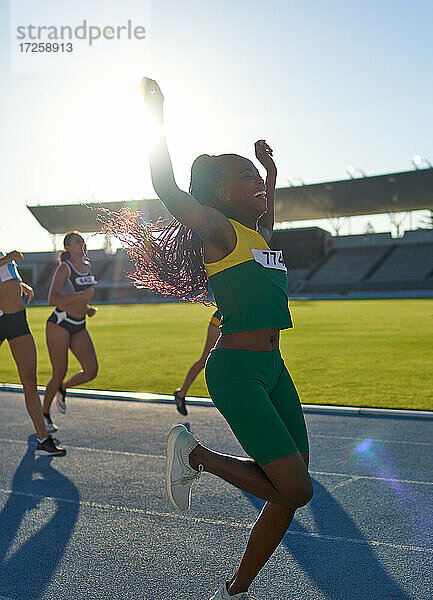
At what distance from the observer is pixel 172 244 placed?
10.3 ft

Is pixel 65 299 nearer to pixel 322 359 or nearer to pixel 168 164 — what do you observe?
pixel 168 164

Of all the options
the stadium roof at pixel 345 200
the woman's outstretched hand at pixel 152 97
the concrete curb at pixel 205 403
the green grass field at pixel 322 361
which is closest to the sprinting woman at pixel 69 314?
the concrete curb at pixel 205 403

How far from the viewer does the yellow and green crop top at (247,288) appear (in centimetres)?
261

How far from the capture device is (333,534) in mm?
3537

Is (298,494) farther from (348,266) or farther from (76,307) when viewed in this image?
(348,266)

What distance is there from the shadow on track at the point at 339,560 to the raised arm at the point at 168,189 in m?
1.73

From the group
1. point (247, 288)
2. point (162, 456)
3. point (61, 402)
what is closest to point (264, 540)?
point (247, 288)

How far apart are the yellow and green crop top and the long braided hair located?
0.97ft

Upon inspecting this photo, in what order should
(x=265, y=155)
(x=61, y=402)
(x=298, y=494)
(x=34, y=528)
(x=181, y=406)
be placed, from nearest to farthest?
(x=298, y=494) → (x=265, y=155) → (x=34, y=528) → (x=181, y=406) → (x=61, y=402)

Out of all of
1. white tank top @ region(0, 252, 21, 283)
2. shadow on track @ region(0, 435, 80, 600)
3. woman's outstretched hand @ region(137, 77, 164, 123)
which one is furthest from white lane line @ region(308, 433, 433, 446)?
woman's outstretched hand @ region(137, 77, 164, 123)

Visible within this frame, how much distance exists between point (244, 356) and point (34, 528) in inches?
78.2

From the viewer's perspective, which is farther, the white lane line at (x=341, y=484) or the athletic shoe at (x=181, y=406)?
the athletic shoe at (x=181, y=406)

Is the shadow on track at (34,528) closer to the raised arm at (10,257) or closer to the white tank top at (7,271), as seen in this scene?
the white tank top at (7,271)

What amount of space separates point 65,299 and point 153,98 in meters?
Result: 3.86
